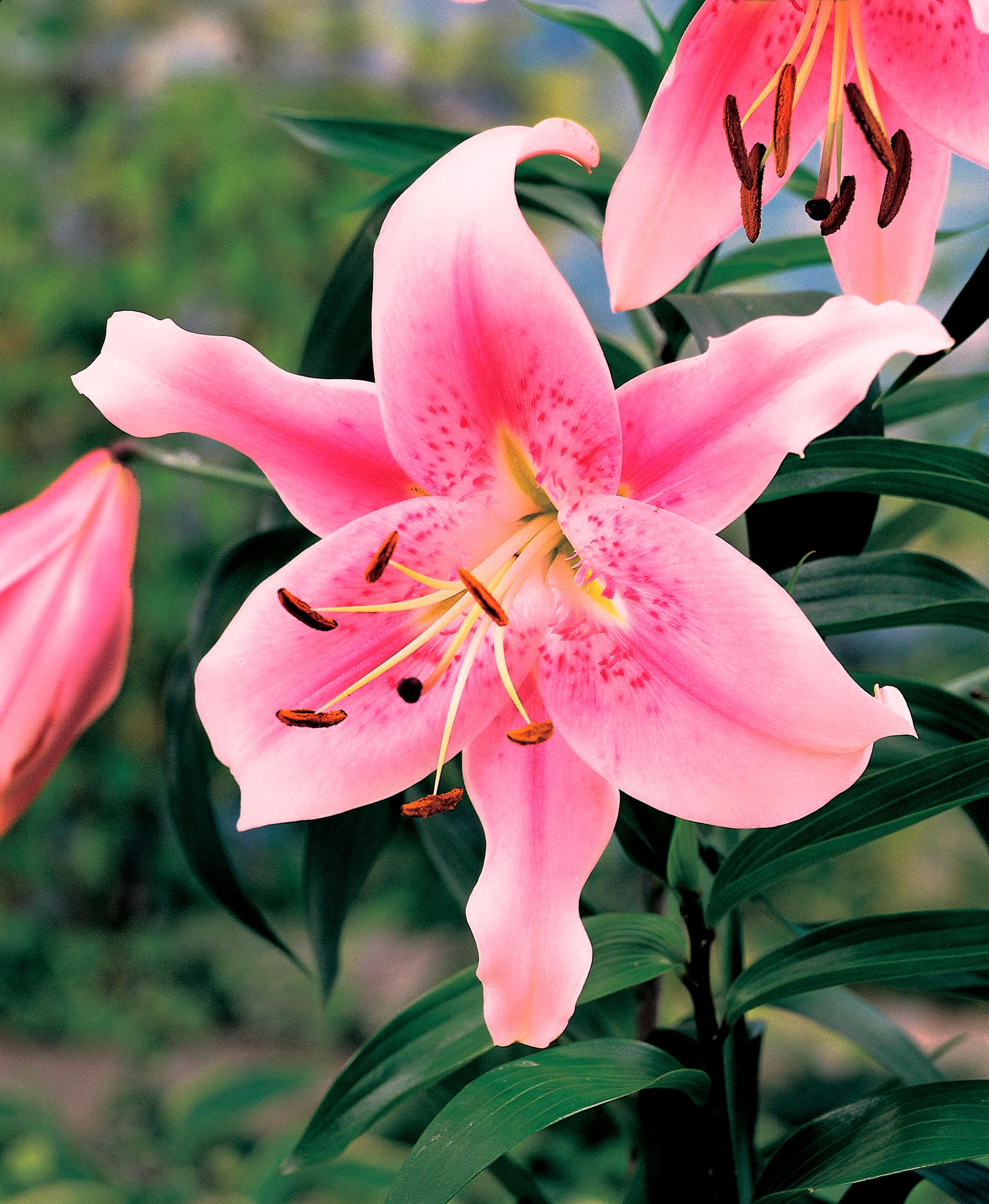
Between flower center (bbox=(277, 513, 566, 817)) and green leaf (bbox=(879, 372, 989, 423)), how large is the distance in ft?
0.69

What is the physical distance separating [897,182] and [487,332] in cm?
10

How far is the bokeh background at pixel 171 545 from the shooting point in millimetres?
2232

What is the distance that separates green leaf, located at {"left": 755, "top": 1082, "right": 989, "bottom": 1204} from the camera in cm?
26

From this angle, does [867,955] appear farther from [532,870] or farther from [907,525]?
[907,525]

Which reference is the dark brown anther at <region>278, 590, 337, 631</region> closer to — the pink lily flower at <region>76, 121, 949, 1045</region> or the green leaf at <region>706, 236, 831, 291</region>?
the pink lily flower at <region>76, 121, 949, 1045</region>

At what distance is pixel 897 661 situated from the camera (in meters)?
2.35

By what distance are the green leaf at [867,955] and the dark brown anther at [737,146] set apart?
20cm

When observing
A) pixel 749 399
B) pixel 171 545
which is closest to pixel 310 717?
pixel 749 399

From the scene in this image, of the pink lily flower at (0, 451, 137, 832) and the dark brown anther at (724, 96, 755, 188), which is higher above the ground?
the dark brown anther at (724, 96, 755, 188)

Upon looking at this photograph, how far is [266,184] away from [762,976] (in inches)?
91.5

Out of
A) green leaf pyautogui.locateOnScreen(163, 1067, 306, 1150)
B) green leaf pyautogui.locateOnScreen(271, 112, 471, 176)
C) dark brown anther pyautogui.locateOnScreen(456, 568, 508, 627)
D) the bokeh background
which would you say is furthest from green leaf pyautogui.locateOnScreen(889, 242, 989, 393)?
the bokeh background

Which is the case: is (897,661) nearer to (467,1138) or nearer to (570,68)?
(570,68)

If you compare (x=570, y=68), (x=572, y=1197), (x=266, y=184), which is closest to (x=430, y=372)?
(x=572, y=1197)

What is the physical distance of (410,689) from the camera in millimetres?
228
